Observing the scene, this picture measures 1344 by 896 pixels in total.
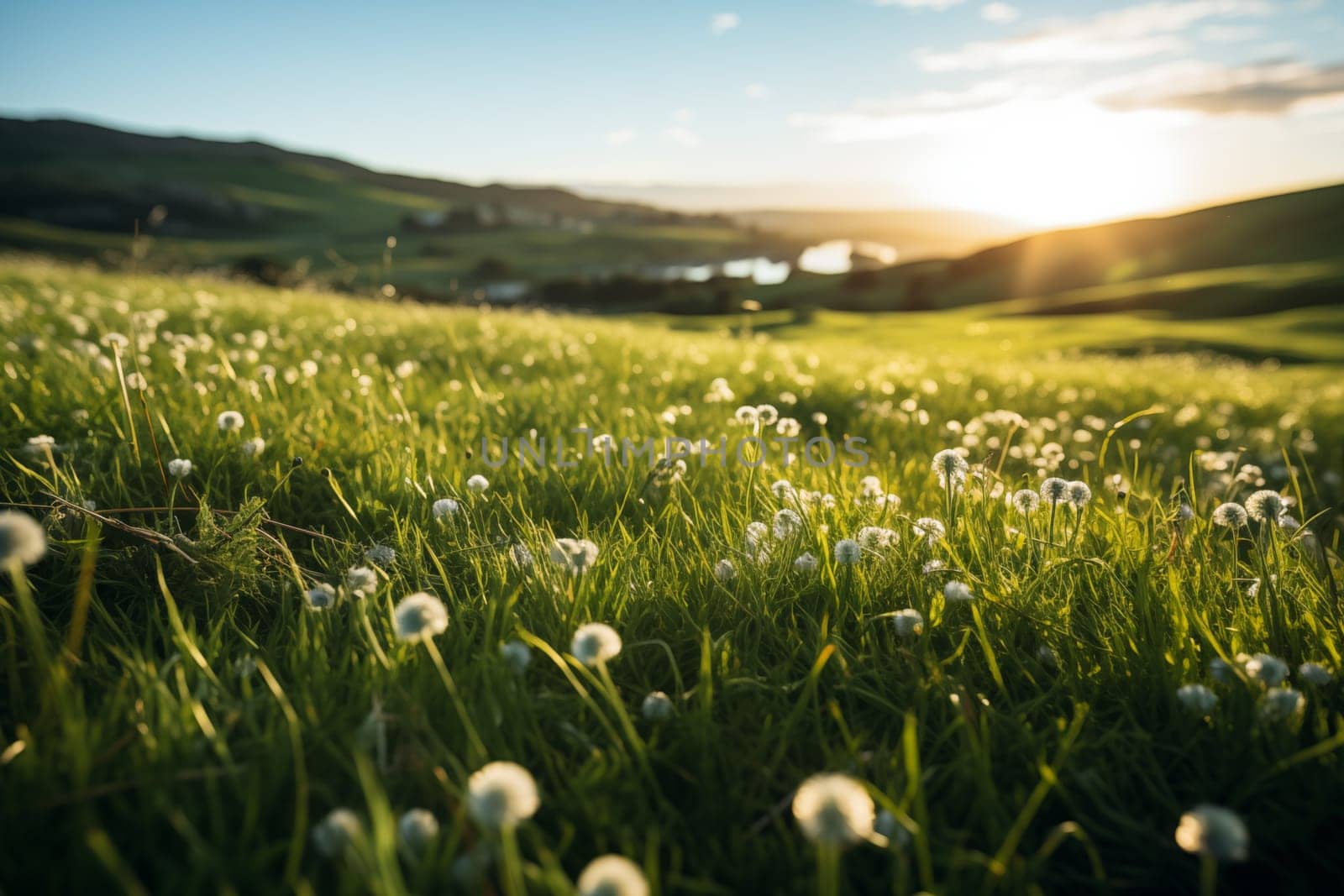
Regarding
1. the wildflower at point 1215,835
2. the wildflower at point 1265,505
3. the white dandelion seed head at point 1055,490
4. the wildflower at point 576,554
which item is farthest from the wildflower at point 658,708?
the wildflower at point 1265,505

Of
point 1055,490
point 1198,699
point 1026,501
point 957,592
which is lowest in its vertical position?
point 1198,699

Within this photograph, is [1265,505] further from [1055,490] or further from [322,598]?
[322,598]

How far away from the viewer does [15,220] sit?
90.4 meters

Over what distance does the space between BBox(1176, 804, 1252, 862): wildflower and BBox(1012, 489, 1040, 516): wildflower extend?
148 centimetres

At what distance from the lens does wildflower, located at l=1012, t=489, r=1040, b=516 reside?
2.61 meters

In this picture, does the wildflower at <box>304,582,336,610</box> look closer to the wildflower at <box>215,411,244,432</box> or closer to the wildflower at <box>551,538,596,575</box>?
the wildflower at <box>551,538,596,575</box>

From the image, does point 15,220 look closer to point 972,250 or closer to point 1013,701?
point 972,250

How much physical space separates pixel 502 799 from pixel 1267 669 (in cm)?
176

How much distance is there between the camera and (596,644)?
155 centimetres

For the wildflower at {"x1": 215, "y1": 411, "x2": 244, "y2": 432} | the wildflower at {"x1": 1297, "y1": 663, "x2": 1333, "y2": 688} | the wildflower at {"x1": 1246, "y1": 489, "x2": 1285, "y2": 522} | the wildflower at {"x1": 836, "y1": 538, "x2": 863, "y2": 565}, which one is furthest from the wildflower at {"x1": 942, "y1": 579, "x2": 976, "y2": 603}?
the wildflower at {"x1": 215, "y1": 411, "x2": 244, "y2": 432}

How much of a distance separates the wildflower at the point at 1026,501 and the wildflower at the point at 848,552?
2.74ft

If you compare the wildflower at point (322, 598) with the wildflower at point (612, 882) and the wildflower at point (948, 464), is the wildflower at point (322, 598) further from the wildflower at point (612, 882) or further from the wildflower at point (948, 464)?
the wildflower at point (948, 464)

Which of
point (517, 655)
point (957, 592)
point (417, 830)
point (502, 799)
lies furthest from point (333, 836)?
point (957, 592)

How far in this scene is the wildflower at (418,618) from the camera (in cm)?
150
